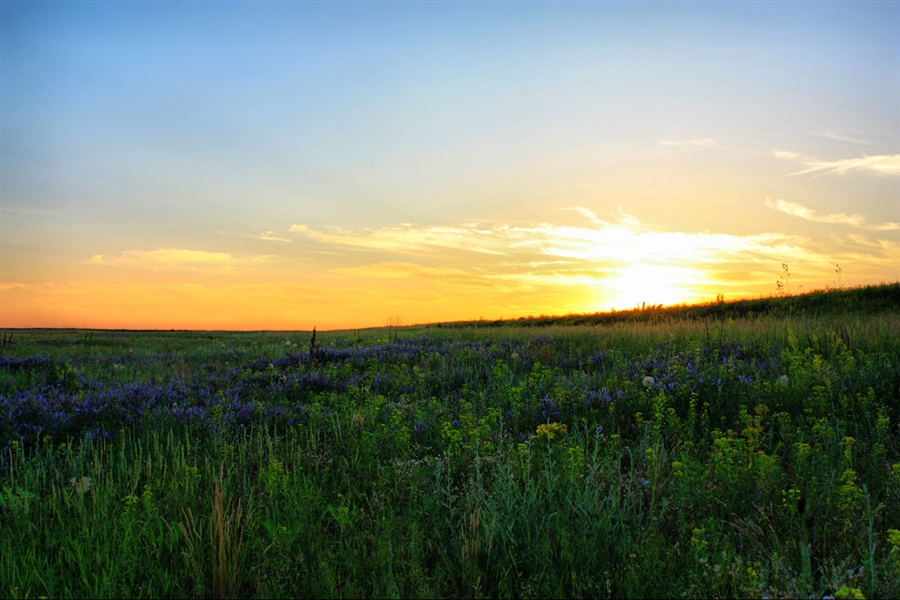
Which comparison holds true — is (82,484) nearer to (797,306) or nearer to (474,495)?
(474,495)

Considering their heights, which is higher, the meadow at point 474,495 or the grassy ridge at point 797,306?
the grassy ridge at point 797,306

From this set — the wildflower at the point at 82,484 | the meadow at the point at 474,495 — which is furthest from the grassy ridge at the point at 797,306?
the wildflower at the point at 82,484

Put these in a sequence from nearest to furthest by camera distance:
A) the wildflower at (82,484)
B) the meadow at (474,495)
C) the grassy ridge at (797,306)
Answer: the meadow at (474,495) < the wildflower at (82,484) < the grassy ridge at (797,306)

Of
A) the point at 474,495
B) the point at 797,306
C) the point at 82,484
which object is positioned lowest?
the point at 82,484

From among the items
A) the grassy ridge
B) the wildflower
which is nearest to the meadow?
the wildflower

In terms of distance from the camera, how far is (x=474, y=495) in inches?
130

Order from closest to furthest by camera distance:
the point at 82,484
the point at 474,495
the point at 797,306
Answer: the point at 474,495, the point at 82,484, the point at 797,306

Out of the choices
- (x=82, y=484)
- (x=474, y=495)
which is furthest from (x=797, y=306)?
(x=82, y=484)

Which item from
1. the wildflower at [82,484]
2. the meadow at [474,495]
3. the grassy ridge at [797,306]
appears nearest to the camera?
the meadow at [474,495]

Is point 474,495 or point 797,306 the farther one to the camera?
point 797,306

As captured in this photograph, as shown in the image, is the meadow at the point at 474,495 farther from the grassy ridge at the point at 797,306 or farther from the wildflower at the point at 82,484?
the grassy ridge at the point at 797,306

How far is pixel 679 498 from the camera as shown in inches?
131

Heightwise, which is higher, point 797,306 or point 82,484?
point 797,306

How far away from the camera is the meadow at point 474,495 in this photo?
2.65 meters
